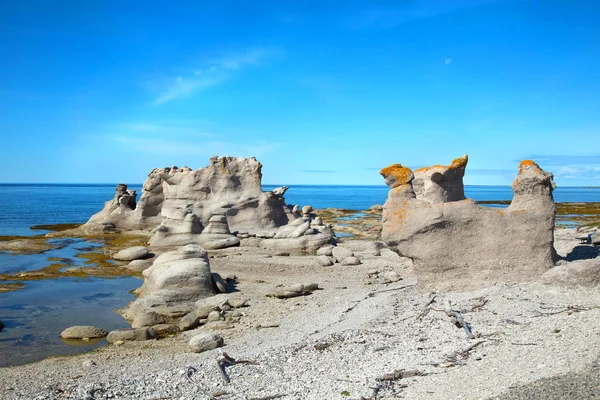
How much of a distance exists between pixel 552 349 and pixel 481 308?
3172mm

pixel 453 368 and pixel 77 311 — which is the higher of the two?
pixel 453 368

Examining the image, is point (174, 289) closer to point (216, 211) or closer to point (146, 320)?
point (146, 320)

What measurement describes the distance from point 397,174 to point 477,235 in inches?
105

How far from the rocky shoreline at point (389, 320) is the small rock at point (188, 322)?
6cm

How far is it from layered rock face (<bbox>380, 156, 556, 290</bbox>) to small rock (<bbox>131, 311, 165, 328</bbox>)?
23.4 feet

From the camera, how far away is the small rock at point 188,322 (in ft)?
46.9

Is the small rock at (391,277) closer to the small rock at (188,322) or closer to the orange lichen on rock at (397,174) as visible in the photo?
the orange lichen on rock at (397,174)

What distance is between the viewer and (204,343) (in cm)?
1180

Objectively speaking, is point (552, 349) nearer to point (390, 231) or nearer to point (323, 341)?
point (323, 341)

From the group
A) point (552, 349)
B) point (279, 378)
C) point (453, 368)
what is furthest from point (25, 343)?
point (552, 349)

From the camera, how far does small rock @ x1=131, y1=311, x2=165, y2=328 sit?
14430 millimetres

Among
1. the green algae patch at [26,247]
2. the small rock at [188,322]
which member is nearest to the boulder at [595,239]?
the small rock at [188,322]

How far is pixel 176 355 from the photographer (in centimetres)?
1166

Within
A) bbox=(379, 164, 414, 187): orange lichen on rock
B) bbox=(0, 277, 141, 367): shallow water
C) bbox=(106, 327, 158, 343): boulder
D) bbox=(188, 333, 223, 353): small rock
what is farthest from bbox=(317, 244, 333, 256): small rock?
bbox=(188, 333, 223, 353): small rock
